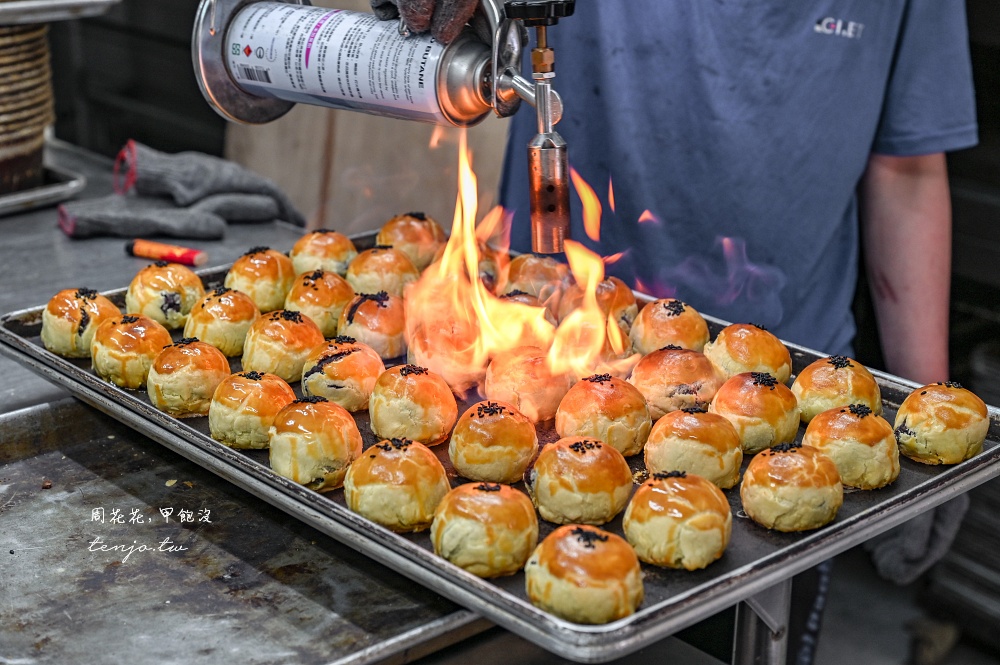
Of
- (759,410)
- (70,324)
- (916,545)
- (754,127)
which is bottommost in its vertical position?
(916,545)

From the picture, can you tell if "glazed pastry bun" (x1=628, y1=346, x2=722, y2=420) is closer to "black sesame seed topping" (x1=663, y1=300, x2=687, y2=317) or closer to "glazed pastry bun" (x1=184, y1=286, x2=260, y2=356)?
"black sesame seed topping" (x1=663, y1=300, x2=687, y2=317)

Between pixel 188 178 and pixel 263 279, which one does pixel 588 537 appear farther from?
pixel 188 178

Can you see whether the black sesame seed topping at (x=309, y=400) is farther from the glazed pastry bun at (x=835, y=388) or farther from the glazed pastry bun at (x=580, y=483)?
the glazed pastry bun at (x=835, y=388)

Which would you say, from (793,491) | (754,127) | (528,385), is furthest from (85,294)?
(754,127)

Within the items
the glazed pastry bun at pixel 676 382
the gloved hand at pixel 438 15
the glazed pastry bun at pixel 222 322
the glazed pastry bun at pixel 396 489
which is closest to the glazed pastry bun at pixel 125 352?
the glazed pastry bun at pixel 222 322

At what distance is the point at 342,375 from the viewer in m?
1.77

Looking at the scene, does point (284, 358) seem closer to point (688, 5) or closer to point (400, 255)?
point (400, 255)

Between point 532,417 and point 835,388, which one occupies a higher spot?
point 835,388

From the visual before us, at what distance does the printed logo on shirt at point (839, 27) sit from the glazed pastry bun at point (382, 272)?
1069 mm

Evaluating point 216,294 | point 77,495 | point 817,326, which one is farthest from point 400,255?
point 817,326

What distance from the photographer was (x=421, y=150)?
3.85 metres

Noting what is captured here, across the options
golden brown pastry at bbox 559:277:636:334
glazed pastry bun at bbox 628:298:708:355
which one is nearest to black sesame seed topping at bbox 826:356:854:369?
glazed pastry bun at bbox 628:298:708:355

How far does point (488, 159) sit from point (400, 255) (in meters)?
1.48

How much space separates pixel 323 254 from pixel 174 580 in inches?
42.2
